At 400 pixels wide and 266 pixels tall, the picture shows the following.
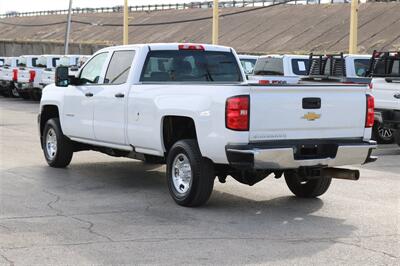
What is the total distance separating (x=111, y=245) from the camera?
6398mm

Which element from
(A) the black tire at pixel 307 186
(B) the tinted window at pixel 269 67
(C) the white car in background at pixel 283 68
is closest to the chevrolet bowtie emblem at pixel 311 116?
(A) the black tire at pixel 307 186

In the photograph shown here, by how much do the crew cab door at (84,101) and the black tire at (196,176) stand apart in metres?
2.26

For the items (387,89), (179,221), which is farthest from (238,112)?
(387,89)

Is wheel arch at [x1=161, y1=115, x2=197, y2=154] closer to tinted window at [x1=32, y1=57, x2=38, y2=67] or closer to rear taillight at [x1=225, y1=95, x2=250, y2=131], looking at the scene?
rear taillight at [x1=225, y1=95, x2=250, y2=131]

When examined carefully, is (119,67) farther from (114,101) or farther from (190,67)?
(190,67)

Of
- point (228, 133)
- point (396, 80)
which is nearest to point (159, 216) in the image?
point (228, 133)

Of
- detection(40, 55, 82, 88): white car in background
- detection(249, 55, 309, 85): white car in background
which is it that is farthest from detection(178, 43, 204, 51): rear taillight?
detection(40, 55, 82, 88): white car in background

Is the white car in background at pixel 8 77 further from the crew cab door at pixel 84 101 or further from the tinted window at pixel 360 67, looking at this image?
the crew cab door at pixel 84 101

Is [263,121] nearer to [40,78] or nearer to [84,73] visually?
[84,73]

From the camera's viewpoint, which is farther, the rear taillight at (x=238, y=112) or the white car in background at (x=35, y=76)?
the white car in background at (x=35, y=76)

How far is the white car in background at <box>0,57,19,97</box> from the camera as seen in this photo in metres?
30.8

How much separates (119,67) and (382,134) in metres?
7.89

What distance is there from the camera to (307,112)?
25.6 ft

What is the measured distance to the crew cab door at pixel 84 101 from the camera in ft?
33.0
